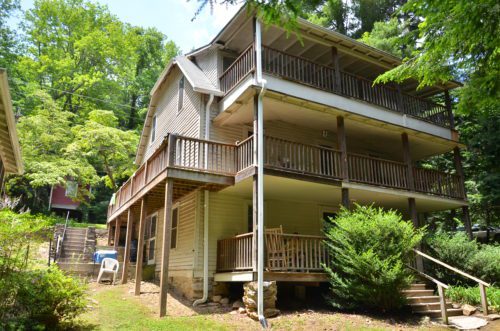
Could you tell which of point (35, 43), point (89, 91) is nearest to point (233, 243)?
point (89, 91)

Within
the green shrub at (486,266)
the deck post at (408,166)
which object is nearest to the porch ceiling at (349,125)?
the deck post at (408,166)

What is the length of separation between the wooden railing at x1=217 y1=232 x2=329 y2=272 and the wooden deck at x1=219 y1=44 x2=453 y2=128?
197 inches

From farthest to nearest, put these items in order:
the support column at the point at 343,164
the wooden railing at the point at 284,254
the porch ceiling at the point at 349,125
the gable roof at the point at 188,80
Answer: the gable roof at the point at 188,80 → the porch ceiling at the point at 349,125 → the support column at the point at 343,164 → the wooden railing at the point at 284,254

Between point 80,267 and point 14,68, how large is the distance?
2435 cm

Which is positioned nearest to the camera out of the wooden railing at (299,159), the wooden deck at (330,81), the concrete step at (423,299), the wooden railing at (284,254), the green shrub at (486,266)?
the concrete step at (423,299)

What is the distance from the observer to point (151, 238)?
1891cm

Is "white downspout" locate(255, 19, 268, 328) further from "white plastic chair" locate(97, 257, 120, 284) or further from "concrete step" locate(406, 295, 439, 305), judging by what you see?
"white plastic chair" locate(97, 257, 120, 284)

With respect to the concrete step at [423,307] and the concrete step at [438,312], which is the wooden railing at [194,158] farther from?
the concrete step at [438,312]

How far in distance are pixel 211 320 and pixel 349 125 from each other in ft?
28.6

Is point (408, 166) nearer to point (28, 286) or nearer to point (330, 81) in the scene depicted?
point (330, 81)

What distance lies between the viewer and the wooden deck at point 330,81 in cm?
1305

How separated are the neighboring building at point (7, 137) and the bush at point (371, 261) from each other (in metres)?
8.50

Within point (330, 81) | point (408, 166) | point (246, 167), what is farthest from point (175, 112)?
point (408, 166)

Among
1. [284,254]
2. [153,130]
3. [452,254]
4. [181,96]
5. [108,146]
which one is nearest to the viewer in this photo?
[284,254]
